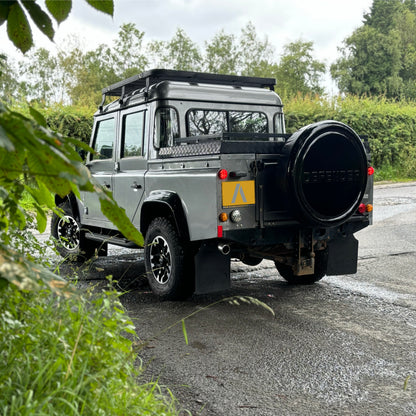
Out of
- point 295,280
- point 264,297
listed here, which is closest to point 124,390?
point 264,297

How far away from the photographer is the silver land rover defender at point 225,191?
5.07m

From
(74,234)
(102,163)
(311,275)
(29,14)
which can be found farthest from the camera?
(74,234)

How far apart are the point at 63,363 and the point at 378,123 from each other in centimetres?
2162

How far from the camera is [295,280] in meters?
6.54

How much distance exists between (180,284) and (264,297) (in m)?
0.99

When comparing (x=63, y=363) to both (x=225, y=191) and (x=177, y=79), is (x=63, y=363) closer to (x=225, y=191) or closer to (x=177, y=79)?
(x=225, y=191)

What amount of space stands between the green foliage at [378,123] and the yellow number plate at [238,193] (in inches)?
652

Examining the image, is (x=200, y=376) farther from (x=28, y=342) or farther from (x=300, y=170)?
(x=300, y=170)

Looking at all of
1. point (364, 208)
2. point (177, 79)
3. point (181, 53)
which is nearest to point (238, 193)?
point (364, 208)

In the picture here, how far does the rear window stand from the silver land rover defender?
0.01 m

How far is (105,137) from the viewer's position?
750 cm

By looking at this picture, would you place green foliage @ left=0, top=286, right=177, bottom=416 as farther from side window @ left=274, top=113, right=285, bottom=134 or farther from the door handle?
side window @ left=274, top=113, right=285, bottom=134

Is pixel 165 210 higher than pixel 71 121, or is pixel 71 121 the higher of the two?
pixel 71 121

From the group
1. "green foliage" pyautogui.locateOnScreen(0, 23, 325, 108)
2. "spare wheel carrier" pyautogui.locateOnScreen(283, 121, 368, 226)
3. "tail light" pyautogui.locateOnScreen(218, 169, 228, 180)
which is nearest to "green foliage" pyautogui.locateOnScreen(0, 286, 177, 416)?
"tail light" pyautogui.locateOnScreen(218, 169, 228, 180)
